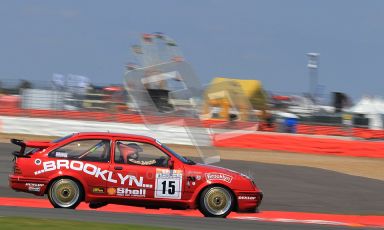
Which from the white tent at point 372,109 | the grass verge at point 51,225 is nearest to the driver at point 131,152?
the grass verge at point 51,225

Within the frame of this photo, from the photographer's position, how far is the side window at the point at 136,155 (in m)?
10.6

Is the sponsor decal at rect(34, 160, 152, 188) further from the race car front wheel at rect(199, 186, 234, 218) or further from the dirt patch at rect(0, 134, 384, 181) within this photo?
the dirt patch at rect(0, 134, 384, 181)

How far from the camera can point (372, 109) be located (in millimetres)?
30109

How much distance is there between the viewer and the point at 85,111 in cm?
2662

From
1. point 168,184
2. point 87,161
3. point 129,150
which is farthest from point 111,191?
point 168,184

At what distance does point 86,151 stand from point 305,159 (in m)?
14.2

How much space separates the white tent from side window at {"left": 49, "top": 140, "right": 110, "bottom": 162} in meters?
18.7

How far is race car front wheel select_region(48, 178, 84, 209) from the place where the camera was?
10227 millimetres

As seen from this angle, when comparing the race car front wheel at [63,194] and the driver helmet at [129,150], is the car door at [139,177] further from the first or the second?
the race car front wheel at [63,194]

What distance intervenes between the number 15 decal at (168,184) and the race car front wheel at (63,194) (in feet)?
3.94

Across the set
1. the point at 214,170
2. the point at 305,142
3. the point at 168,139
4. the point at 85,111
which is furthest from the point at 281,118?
the point at 214,170

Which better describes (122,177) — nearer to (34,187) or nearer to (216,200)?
(34,187)

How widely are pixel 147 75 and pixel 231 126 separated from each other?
380 cm

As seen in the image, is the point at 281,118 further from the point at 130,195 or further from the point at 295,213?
the point at 130,195
